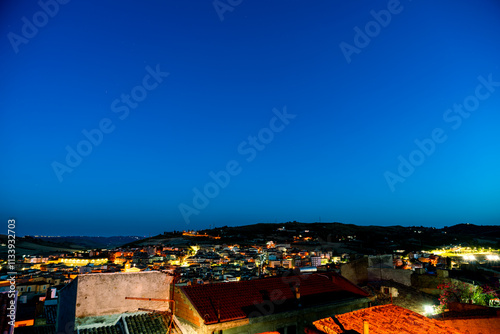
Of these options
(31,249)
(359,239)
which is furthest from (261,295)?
(359,239)

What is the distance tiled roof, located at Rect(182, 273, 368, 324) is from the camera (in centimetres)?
1028

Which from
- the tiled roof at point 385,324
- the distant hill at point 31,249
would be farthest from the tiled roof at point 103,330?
the distant hill at point 31,249

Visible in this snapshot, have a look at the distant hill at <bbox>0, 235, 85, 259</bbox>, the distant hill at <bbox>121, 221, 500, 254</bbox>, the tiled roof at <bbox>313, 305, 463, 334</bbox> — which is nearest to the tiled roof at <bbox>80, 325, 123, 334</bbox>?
the tiled roof at <bbox>313, 305, 463, 334</bbox>

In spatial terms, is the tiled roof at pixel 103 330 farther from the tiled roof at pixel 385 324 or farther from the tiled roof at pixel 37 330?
the tiled roof at pixel 37 330

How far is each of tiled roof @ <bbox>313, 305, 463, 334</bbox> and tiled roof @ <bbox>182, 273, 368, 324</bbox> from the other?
2946mm

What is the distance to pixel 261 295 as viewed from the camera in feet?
38.9

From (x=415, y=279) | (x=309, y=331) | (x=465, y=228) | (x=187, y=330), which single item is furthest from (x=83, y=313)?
(x=465, y=228)

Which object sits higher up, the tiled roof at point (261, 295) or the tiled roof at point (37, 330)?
the tiled roof at point (261, 295)

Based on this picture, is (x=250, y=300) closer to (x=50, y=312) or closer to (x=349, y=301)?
(x=349, y=301)

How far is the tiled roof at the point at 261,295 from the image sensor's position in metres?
10.3

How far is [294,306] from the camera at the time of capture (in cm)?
1143

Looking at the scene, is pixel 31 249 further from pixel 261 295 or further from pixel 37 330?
pixel 261 295

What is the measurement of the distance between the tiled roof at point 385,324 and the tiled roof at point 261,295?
2946mm

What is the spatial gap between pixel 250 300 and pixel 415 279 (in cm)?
1577
